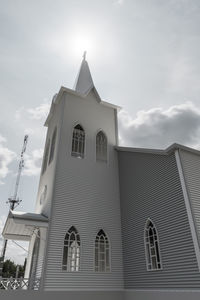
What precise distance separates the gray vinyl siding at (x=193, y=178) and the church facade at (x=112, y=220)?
0.05m

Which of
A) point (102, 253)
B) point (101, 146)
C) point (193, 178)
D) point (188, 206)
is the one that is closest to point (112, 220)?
point (102, 253)

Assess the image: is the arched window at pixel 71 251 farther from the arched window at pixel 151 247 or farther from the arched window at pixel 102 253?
the arched window at pixel 151 247

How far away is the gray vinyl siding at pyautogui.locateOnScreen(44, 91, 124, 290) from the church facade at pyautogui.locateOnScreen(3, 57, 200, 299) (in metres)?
0.04

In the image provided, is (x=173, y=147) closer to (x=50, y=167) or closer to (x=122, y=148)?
(x=122, y=148)

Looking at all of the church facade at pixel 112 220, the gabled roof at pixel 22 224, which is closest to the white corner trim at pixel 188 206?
the church facade at pixel 112 220

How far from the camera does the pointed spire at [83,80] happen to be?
1786 centimetres

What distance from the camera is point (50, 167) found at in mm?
13609

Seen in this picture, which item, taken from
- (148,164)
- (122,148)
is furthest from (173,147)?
(122,148)

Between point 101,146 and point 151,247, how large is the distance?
7.13 m

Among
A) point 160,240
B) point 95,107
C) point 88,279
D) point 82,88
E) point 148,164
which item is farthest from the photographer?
point 82,88

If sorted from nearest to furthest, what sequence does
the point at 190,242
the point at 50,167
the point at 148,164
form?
the point at 190,242, the point at 148,164, the point at 50,167

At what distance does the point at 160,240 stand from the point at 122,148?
6367 mm

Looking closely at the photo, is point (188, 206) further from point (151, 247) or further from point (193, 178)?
point (151, 247)

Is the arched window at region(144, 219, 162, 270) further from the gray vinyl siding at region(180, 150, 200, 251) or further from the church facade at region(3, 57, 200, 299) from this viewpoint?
the gray vinyl siding at region(180, 150, 200, 251)
